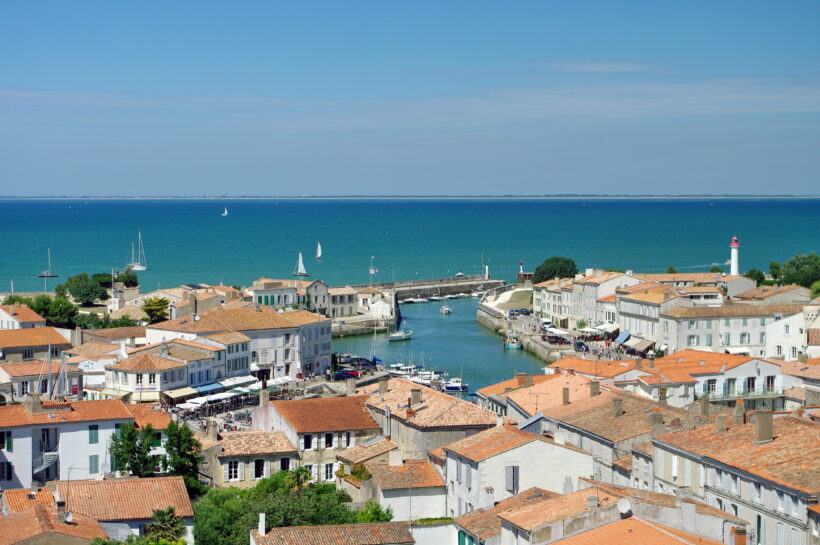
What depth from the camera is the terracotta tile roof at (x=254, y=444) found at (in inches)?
1265

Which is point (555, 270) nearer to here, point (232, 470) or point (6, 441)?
point (232, 470)

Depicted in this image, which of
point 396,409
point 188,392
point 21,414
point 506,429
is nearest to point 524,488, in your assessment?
point 506,429

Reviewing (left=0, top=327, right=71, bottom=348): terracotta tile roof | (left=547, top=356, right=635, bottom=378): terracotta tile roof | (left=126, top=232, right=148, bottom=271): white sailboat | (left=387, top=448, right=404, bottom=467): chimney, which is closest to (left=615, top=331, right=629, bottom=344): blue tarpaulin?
(left=547, top=356, right=635, bottom=378): terracotta tile roof

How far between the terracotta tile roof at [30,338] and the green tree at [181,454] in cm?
2085

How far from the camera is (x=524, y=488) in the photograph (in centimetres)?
2602

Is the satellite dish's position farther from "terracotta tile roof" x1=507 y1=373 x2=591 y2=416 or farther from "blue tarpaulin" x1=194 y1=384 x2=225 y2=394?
"blue tarpaulin" x1=194 y1=384 x2=225 y2=394

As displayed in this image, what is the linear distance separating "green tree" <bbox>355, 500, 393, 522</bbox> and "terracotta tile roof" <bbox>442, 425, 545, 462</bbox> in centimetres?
209

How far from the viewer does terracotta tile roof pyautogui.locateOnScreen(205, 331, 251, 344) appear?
2026 inches

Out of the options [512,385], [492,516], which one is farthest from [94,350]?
[492,516]

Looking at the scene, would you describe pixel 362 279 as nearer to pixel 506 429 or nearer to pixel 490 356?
pixel 490 356

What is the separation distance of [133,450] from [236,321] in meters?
23.7

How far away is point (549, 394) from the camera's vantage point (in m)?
36.8

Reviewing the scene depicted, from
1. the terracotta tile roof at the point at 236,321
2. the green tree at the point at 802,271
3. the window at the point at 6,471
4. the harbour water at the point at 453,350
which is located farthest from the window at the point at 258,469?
the green tree at the point at 802,271

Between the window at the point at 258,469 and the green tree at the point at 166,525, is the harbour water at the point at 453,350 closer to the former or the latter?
the window at the point at 258,469
